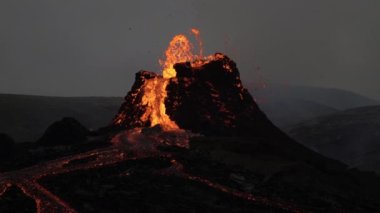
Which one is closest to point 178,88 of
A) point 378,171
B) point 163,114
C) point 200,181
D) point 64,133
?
point 163,114

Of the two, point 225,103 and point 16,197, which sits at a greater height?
point 225,103

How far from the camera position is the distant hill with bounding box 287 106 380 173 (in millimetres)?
105062

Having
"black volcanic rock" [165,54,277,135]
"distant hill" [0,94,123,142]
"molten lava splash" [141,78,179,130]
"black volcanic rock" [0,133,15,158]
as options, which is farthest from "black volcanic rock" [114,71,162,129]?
"distant hill" [0,94,123,142]

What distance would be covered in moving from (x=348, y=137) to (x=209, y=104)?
258 ft

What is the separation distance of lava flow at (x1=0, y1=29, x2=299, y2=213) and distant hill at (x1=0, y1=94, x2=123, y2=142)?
220 feet

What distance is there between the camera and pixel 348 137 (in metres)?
130

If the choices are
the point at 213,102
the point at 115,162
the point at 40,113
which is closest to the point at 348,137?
the point at 213,102

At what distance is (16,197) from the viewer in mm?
32844

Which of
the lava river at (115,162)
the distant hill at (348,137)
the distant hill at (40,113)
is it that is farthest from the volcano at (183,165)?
the distant hill at (40,113)

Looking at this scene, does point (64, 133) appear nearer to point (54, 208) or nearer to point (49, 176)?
point (49, 176)

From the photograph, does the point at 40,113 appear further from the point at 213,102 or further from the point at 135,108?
the point at 213,102

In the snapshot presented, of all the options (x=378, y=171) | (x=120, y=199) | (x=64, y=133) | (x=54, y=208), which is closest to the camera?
(x=54, y=208)

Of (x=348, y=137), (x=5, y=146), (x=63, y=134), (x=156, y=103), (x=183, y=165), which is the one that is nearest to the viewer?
(x=183, y=165)

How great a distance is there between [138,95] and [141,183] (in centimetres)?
3032
